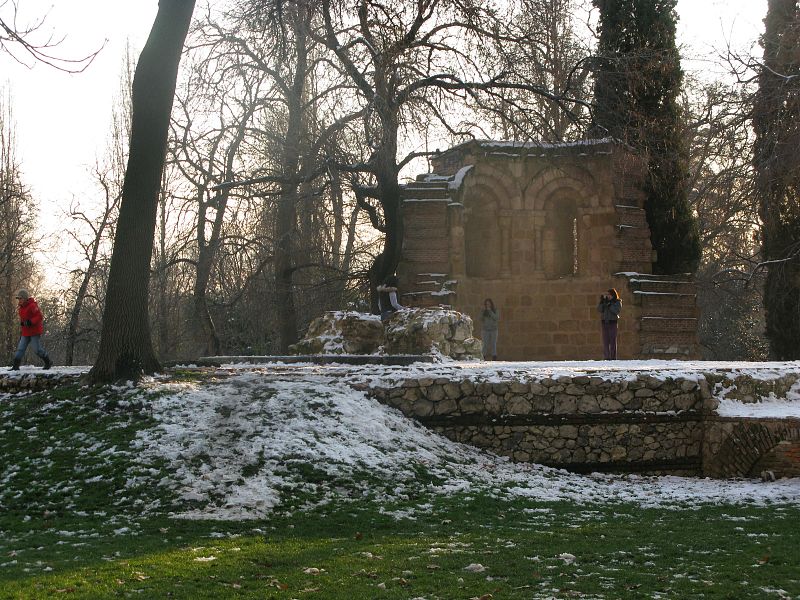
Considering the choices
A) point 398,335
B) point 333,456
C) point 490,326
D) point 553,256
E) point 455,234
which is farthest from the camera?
point 553,256

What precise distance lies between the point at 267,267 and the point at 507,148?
8401 millimetres

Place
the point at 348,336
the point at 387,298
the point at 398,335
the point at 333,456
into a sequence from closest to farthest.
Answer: the point at 333,456 < the point at 398,335 < the point at 348,336 < the point at 387,298

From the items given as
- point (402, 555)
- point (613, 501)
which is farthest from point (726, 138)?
point (402, 555)

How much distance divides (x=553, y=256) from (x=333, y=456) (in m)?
15.3

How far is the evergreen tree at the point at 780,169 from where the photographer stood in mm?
19531

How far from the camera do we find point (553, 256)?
26.2m

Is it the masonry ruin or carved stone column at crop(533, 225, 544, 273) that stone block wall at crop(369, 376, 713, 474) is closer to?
the masonry ruin

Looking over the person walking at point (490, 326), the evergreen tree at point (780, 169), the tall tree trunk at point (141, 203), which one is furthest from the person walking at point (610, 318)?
the tall tree trunk at point (141, 203)

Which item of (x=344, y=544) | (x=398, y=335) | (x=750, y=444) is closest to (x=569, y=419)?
(x=750, y=444)

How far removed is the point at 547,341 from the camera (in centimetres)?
2556

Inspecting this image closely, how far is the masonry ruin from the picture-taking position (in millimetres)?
25422

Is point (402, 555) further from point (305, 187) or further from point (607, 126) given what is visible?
point (305, 187)

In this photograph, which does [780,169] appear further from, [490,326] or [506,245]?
[506,245]

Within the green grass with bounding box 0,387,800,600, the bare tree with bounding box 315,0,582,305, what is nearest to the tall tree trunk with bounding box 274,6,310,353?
the bare tree with bounding box 315,0,582,305
